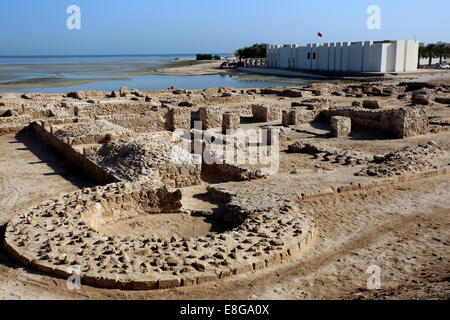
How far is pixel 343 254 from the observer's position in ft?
21.6

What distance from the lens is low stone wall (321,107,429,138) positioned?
50.9ft

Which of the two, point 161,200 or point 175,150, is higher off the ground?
point 175,150

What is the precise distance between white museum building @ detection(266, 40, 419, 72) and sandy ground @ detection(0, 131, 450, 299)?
4016cm

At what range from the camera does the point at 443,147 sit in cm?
1348

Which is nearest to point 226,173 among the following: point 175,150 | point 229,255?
point 175,150

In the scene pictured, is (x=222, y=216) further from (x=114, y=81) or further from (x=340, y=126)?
(x=114, y=81)

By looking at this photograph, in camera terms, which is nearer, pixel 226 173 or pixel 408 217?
pixel 408 217

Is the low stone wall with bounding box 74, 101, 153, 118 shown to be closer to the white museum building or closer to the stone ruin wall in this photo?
the stone ruin wall

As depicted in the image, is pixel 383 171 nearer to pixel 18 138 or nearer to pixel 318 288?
pixel 318 288

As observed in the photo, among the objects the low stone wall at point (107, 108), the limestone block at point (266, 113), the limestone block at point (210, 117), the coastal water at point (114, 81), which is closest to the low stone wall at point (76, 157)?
the low stone wall at point (107, 108)

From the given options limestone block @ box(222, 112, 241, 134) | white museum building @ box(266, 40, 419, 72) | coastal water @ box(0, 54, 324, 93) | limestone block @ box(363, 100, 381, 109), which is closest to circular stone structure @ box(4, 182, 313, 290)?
limestone block @ box(222, 112, 241, 134)

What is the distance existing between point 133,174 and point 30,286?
414 cm

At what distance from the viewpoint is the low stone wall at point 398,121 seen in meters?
15.5

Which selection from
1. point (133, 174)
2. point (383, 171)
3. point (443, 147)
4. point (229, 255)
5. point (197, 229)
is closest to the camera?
point (229, 255)
